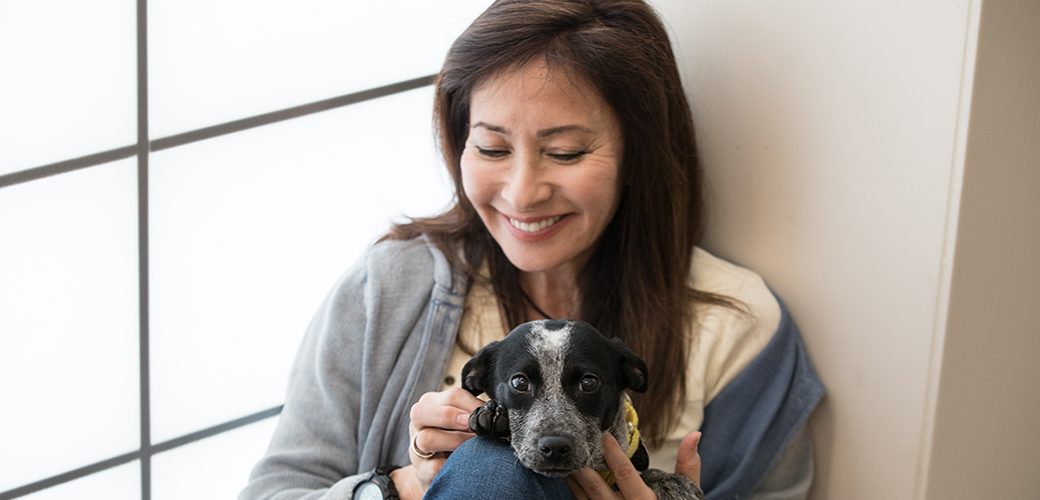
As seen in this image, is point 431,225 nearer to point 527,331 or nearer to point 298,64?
point 298,64

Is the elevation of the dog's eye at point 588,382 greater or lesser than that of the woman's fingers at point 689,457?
greater

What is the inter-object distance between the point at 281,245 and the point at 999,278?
1601 millimetres

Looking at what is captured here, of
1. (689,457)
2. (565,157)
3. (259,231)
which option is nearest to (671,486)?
(689,457)

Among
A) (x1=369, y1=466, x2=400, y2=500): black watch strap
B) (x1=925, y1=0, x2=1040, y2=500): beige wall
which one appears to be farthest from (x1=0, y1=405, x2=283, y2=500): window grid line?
(x1=925, y1=0, x2=1040, y2=500): beige wall

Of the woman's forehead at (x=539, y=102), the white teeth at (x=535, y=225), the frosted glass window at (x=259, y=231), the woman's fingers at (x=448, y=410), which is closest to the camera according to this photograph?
the woman's fingers at (x=448, y=410)

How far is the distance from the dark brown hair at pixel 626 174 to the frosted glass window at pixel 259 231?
0.95 ft

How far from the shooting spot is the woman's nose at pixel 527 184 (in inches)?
54.6

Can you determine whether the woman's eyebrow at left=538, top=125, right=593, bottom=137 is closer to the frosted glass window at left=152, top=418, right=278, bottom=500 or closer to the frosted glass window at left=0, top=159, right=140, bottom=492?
the frosted glass window at left=0, top=159, right=140, bottom=492

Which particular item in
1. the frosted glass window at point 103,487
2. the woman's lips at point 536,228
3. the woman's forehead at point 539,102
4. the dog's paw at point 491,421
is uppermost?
the woman's forehead at point 539,102

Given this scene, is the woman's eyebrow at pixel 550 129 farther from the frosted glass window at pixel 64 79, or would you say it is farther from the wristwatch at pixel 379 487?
the frosted glass window at pixel 64 79

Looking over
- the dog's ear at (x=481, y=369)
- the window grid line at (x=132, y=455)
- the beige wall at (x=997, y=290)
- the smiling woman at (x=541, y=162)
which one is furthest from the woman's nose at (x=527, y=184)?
the window grid line at (x=132, y=455)

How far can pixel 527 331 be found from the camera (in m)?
1.00

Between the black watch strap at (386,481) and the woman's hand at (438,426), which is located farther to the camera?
the black watch strap at (386,481)

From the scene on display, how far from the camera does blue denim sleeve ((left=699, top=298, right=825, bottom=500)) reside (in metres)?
1.51
